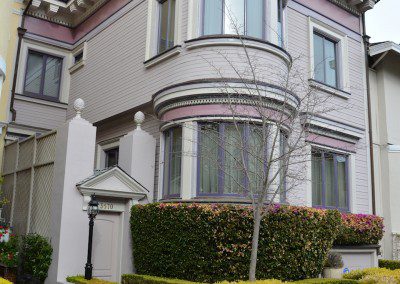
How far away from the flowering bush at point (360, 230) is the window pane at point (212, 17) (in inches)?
265

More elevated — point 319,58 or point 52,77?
point 52,77

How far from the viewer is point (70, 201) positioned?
11.9 m

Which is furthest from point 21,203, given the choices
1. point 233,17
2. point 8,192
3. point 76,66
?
point 233,17

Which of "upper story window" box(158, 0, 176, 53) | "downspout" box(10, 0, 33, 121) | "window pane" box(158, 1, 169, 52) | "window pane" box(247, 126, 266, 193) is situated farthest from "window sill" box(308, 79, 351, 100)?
"downspout" box(10, 0, 33, 121)

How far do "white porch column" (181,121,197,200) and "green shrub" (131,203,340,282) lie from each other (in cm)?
97

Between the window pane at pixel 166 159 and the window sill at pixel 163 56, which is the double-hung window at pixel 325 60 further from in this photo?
the window pane at pixel 166 159

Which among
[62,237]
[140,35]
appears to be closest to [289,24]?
[140,35]

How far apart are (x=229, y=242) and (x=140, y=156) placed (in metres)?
4.41

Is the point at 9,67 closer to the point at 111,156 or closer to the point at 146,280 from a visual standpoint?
the point at 111,156

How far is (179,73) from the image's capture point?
13125 mm

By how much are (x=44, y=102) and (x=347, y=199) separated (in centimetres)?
1191

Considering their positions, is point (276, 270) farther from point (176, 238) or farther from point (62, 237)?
point (62, 237)

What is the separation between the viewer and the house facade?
1220cm

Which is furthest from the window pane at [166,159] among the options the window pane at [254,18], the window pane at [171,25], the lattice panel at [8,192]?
the lattice panel at [8,192]
